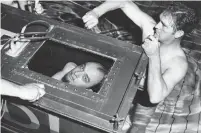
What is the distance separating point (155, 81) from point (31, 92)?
864 mm

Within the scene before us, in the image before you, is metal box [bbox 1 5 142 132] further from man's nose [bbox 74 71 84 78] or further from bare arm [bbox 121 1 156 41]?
bare arm [bbox 121 1 156 41]

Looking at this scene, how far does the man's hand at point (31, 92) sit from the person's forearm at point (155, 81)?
2.51 ft

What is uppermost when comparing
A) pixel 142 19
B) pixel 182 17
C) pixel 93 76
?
pixel 182 17

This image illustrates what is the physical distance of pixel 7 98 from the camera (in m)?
1.65

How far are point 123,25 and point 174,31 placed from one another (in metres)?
1.48

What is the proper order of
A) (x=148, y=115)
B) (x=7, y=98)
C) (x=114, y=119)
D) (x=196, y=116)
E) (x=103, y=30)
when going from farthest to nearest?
1. (x=103, y=30)
2. (x=196, y=116)
3. (x=148, y=115)
4. (x=7, y=98)
5. (x=114, y=119)

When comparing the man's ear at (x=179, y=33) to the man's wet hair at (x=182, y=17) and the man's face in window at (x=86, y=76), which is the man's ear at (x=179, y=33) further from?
the man's face in window at (x=86, y=76)

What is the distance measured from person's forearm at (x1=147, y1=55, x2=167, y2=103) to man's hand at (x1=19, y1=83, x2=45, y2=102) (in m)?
0.77

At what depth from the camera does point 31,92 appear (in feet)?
4.55

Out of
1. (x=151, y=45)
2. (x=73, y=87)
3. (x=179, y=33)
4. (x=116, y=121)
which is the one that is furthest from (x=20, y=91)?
(x=179, y=33)

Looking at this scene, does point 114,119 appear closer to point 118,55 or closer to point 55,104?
point 55,104

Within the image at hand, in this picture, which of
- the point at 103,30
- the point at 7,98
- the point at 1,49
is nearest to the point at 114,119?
the point at 7,98

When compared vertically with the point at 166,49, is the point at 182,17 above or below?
above

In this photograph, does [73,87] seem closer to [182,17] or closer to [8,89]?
[8,89]
